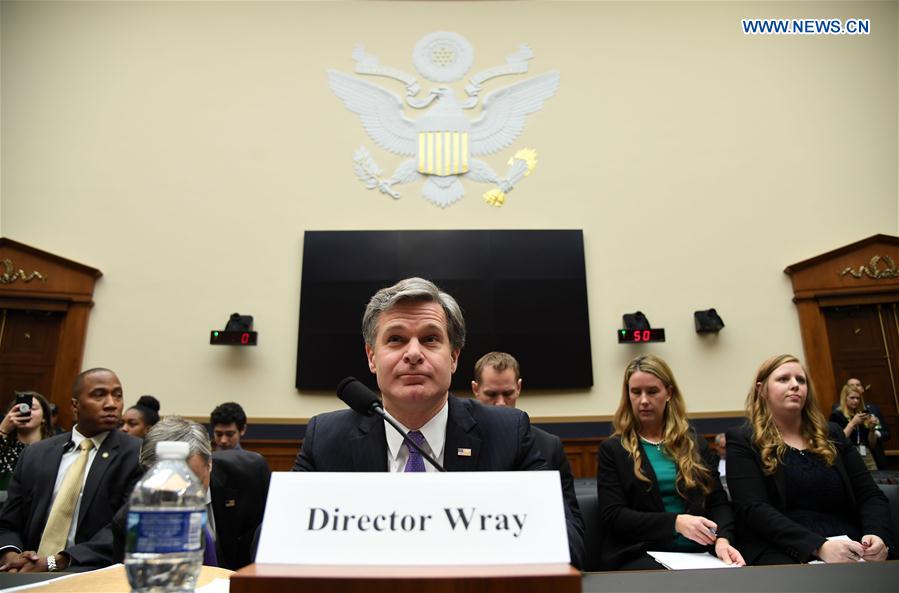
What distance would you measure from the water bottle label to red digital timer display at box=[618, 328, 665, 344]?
6.12 meters

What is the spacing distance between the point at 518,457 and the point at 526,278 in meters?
5.22

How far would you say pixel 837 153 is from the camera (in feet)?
23.5

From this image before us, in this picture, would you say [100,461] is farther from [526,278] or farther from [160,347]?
[526,278]

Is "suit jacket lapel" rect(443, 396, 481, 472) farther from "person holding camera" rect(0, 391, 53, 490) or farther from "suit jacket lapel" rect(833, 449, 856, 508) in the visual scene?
"person holding camera" rect(0, 391, 53, 490)

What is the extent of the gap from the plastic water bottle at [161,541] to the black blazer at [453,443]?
598 millimetres

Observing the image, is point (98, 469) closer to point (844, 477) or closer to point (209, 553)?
point (209, 553)

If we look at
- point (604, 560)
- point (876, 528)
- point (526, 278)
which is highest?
point (526, 278)

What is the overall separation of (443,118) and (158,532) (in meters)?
6.88

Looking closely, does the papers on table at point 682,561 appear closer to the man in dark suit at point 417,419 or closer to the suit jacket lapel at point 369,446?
the man in dark suit at point 417,419

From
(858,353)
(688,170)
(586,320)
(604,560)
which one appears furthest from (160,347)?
(858,353)

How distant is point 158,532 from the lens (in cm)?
89

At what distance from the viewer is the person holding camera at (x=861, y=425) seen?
194 inches

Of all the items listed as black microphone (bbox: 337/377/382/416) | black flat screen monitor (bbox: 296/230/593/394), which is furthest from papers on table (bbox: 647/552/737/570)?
black flat screen monitor (bbox: 296/230/593/394)

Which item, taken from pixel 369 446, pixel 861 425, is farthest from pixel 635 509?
pixel 861 425
